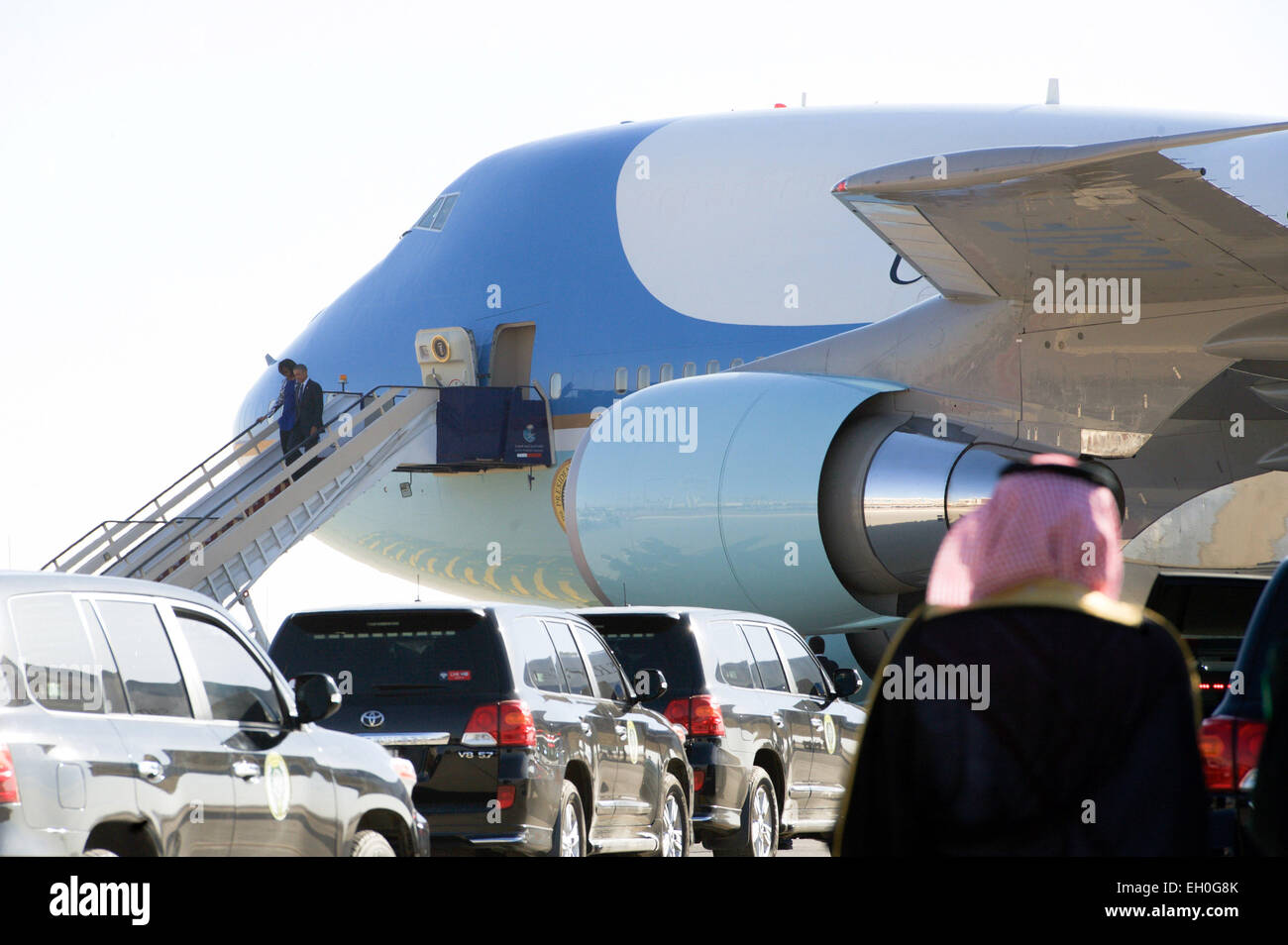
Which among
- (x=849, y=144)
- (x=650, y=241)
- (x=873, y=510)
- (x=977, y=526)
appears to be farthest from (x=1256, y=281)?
(x=977, y=526)

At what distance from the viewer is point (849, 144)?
17562 mm

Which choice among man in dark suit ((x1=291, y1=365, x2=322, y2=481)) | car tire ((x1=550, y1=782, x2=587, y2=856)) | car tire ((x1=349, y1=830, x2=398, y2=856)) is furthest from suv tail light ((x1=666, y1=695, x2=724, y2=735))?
man in dark suit ((x1=291, y1=365, x2=322, y2=481))

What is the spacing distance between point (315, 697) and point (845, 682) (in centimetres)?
632

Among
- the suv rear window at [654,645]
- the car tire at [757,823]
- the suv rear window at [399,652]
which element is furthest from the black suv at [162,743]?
the car tire at [757,823]

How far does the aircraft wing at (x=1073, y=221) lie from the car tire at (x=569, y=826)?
4355mm

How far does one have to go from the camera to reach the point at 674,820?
1000 cm

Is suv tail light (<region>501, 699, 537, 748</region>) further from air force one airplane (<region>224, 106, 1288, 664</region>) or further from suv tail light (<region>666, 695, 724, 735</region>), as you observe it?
air force one airplane (<region>224, 106, 1288, 664</region>)

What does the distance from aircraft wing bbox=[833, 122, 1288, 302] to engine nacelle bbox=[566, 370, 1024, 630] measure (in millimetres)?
1369

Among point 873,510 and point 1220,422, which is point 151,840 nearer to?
point 873,510

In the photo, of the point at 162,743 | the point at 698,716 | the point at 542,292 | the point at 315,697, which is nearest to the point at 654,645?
the point at 698,716

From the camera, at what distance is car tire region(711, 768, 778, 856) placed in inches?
419

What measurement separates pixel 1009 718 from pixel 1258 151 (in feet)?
39.9

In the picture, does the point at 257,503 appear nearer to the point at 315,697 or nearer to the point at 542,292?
the point at 542,292

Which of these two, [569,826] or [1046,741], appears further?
[569,826]
